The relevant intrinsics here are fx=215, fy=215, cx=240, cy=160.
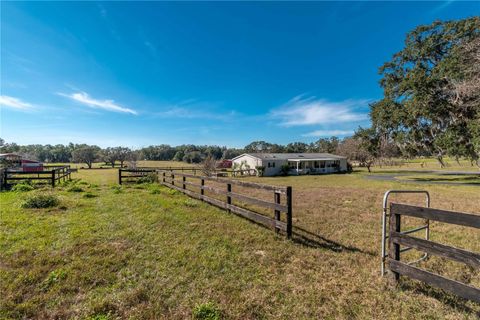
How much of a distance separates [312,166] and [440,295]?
3407cm

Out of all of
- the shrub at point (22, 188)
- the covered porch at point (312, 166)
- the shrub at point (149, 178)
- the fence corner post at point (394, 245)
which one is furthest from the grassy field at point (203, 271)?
the covered porch at point (312, 166)

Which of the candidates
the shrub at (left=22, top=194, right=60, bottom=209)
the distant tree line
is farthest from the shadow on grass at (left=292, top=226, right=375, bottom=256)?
the distant tree line

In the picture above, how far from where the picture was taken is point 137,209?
690cm

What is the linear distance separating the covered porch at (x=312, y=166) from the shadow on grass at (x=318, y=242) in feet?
93.3

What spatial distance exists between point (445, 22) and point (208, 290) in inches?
897

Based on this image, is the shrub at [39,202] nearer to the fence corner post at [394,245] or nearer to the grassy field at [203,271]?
the grassy field at [203,271]

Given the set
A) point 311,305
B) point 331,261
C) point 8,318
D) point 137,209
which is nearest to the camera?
point 8,318

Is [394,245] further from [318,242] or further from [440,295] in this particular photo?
[318,242]

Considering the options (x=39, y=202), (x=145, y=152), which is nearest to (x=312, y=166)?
(x=39, y=202)

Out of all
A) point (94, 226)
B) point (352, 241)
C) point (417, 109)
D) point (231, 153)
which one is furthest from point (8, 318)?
point (231, 153)

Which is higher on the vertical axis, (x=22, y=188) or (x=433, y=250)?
(x=433, y=250)

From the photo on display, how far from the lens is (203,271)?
10.7 feet

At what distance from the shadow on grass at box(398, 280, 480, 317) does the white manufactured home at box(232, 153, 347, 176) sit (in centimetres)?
2763

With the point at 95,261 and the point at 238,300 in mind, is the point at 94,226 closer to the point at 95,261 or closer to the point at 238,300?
the point at 95,261
